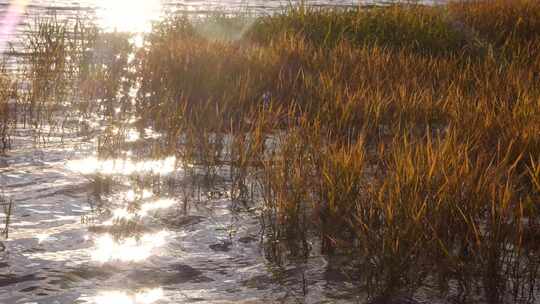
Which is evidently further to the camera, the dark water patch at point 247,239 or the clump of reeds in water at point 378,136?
the dark water patch at point 247,239

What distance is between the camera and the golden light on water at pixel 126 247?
304cm

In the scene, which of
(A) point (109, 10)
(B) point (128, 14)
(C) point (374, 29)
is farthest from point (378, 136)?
(A) point (109, 10)

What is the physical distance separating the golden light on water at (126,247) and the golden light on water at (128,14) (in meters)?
8.84

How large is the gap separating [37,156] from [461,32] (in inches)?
256

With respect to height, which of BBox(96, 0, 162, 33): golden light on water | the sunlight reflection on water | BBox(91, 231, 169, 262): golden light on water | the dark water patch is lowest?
the dark water patch

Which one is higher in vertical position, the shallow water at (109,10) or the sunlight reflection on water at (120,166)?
the shallow water at (109,10)

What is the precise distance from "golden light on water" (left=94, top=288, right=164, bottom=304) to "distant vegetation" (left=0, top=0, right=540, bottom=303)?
0.64m

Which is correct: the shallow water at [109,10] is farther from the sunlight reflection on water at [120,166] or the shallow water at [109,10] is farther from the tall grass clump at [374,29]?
the sunlight reflection on water at [120,166]

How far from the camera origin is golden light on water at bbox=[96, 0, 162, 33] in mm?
13077

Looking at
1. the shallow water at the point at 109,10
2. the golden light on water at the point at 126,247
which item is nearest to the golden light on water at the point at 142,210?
the golden light on water at the point at 126,247

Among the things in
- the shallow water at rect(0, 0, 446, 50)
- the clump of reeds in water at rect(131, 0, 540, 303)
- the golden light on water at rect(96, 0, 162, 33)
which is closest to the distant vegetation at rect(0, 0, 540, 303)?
the clump of reeds in water at rect(131, 0, 540, 303)

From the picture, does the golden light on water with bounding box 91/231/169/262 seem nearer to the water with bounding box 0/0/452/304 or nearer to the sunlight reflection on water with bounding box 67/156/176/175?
the water with bounding box 0/0/452/304

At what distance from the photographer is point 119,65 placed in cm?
802

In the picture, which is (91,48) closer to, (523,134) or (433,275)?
(523,134)
